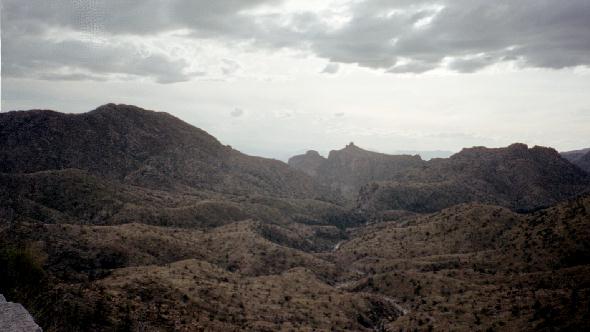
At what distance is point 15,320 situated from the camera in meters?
20.6

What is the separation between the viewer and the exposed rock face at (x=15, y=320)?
65.4 ft

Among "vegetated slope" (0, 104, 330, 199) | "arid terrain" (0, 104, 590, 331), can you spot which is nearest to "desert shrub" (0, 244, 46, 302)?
"arid terrain" (0, 104, 590, 331)

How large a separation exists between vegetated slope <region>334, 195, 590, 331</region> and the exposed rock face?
42660 mm

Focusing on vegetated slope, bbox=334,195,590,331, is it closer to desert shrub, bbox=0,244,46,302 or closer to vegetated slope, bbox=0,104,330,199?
desert shrub, bbox=0,244,46,302

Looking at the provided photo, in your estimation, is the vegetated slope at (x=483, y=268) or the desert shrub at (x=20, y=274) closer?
the desert shrub at (x=20, y=274)

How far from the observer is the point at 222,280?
6769 centimetres

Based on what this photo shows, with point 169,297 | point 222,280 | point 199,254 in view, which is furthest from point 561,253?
point 199,254

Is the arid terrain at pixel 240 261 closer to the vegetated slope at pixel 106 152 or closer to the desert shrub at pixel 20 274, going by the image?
the desert shrub at pixel 20 274

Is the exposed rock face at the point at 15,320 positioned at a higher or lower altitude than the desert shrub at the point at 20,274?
higher

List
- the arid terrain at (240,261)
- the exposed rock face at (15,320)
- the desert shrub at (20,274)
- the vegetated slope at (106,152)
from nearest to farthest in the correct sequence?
1. the exposed rock face at (15,320)
2. the desert shrub at (20,274)
3. the arid terrain at (240,261)
4. the vegetated slope at (106,152)

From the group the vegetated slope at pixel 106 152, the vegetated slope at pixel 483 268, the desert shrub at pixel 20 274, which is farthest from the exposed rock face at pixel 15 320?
the vegetated slope at pixel 106 152

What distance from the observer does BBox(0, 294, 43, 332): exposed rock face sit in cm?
1992

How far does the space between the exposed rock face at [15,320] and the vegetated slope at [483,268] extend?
42.7 metres

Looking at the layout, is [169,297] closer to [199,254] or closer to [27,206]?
[199,254]
